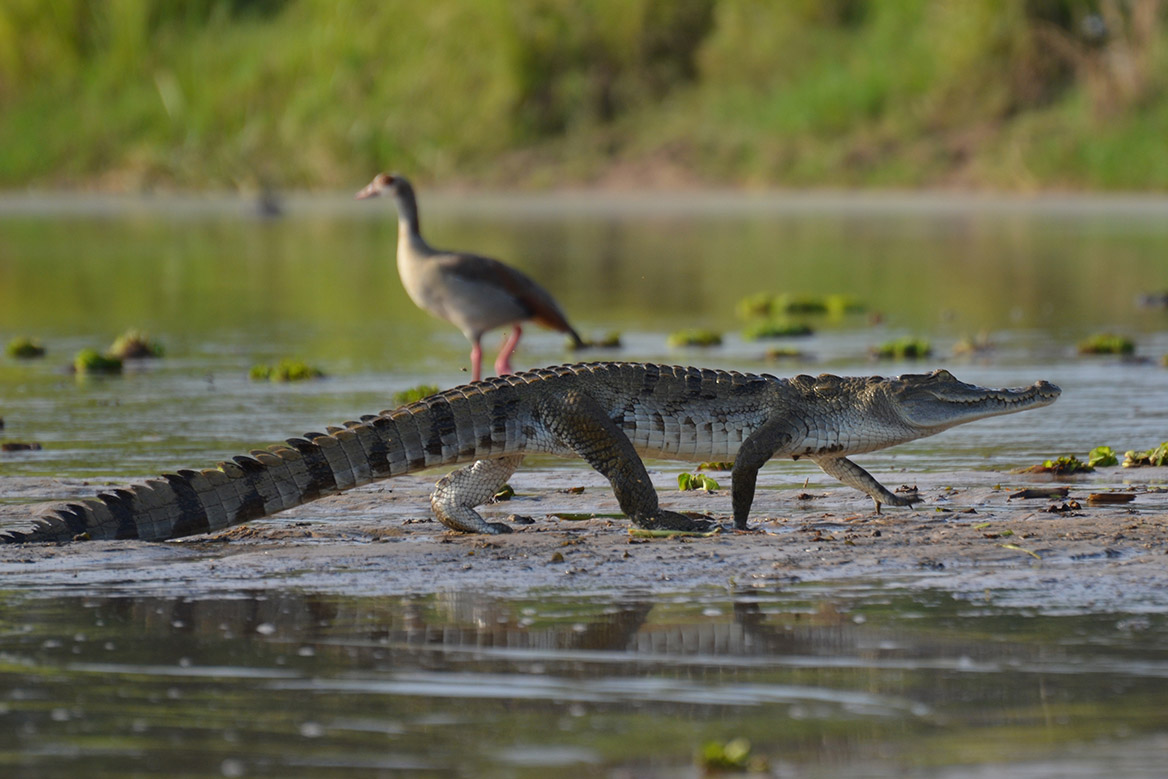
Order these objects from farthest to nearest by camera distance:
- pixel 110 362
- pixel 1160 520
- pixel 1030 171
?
1. pixel 1030 171
2. pixel 110 362
3. pixel 1160 520

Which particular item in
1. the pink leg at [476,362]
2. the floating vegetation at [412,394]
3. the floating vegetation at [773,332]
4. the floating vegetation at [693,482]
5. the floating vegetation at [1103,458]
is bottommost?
the floating vegetation at [693,482]

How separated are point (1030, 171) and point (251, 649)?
3073cm

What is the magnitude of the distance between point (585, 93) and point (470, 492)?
3628 cm

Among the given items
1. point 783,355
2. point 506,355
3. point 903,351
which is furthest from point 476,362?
point 903,351

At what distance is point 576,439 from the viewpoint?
6785mm

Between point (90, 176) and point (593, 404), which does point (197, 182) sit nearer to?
point (90, 176)

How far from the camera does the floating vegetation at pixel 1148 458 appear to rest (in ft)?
25.8

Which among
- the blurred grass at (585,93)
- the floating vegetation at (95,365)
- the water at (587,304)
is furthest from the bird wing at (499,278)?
the blurred grass at (585,93)

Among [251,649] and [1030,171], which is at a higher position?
[1030,171]

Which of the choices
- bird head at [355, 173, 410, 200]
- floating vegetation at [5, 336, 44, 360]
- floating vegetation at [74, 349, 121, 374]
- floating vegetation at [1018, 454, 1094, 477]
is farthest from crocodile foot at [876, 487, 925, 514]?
floating vegetation at [5, 336, 44, 360]

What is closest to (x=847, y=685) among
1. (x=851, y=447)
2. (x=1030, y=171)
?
(x=851, y=447)

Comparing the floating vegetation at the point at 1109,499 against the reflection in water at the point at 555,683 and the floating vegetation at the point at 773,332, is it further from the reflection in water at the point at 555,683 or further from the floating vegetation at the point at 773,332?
the floating vegetation at the point at 773,332

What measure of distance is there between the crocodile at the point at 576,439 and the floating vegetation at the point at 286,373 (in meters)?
4.60

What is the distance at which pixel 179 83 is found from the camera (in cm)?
5238
